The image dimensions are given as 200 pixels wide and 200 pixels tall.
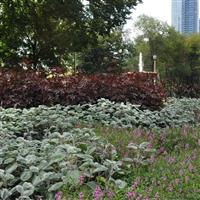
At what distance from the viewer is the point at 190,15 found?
78375 mm

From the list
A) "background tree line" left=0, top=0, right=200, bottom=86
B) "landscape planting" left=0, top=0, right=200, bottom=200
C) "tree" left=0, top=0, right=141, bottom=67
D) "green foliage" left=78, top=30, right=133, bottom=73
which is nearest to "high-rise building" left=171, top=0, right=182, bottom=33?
"green foliage" left=78, top=30, right=133, bottom=73

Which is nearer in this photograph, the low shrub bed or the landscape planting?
the landscape planting

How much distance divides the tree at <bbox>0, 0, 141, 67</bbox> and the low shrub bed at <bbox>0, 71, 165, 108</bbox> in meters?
8.14

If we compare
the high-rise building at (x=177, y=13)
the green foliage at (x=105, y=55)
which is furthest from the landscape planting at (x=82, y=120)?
the high-rise building at (x=177, y=13)

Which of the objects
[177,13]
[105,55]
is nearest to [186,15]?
[177,13]

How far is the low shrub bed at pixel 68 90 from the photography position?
26.7ft

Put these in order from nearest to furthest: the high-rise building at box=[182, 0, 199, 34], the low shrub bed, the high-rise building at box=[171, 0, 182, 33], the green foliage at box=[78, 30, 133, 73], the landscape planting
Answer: the landscape planting, the low shrub bed, the green foliage at box=[78, 30, 133, 73], the high-rise building at box=[182, 0, 199, 34], the high-rise building at box=[171, 0, 182, 33]

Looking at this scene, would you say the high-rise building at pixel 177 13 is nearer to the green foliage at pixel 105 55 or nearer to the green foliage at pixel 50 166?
the green foliage at pixel 105 55

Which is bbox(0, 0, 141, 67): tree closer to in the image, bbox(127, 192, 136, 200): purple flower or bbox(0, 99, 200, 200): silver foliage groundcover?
bbox(0, 99, 200, 200): silver foliage groundcover

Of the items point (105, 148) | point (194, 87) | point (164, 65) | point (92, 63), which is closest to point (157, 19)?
point (164, 65)

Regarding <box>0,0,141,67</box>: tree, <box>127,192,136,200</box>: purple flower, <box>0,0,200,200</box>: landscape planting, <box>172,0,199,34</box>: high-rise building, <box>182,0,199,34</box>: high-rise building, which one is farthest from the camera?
<box>172,0,199,34</box>: high-rise building

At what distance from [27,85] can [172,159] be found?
200 inches

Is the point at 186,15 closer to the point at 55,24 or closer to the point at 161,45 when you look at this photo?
the point at 161,45

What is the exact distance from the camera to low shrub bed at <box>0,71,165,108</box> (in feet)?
26.7
